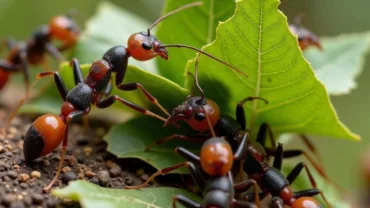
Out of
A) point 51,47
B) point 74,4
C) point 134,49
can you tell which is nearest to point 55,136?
point 134,49

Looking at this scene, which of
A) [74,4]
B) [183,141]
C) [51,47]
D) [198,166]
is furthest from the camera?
[74,4]

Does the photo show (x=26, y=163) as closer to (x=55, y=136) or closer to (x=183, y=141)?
(x=55, y=136)

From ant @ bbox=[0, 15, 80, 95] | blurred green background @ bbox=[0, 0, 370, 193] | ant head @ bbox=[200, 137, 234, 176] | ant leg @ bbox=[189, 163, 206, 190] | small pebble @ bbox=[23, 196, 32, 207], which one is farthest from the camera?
blurred green background @ bbox=[0, 0, 370, 193]

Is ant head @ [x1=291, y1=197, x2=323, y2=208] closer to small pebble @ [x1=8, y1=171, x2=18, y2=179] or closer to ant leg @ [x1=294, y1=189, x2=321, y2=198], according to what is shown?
ant leg @ [x1=294, y1=189, x2=321, y2=198]

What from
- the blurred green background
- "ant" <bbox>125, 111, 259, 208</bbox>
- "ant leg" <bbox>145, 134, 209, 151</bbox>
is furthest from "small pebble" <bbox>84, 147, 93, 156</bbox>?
the blurred green background

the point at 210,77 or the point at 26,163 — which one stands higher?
the point at 210,77

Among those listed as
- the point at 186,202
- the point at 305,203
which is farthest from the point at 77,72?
the point at 305,203
